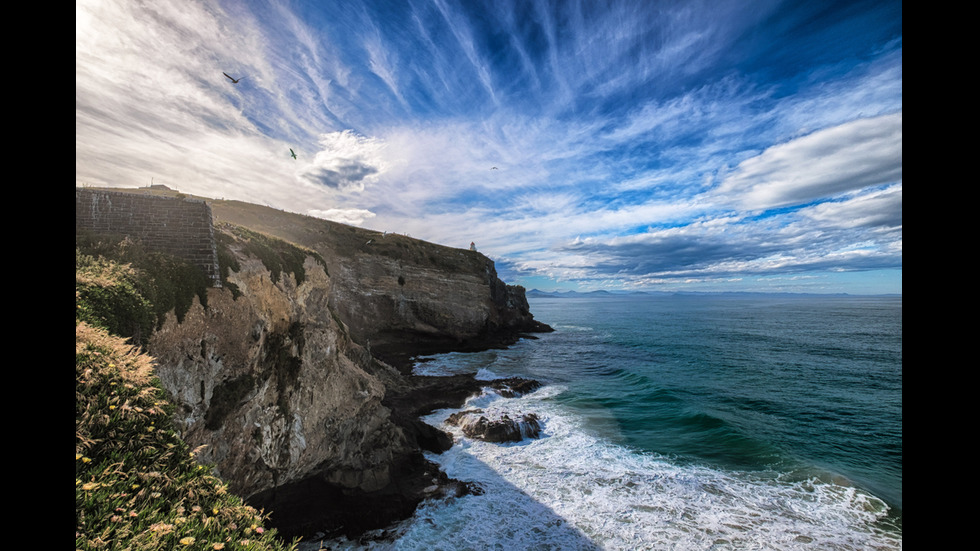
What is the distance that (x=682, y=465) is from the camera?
17.8m

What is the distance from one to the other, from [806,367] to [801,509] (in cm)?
3024

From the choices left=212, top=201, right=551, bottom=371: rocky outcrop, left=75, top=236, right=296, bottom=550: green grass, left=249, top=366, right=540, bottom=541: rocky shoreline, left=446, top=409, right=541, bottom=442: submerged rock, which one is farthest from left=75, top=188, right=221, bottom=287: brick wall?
left=212, top=201, right=551, bottom=371: rocky outcrop

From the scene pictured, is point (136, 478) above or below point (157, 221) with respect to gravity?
below

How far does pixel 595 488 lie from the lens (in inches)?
613

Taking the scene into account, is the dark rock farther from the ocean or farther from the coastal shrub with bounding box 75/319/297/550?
the coastal shrub with bounding box 75/319/297/550

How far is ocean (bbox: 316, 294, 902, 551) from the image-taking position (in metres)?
12.8

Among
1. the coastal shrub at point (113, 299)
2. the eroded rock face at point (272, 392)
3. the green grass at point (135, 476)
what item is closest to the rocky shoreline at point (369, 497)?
the eroded rock face at point (272, 392)

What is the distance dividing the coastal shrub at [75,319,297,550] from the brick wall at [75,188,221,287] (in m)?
5.18

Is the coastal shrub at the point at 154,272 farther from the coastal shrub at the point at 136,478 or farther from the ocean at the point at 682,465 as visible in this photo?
the ocean at the point at 682,465

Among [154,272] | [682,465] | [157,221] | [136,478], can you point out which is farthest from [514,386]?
[136,478]

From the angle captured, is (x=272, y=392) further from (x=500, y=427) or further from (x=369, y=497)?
(x=500, y=427)

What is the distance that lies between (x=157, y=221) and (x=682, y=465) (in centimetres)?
2183
